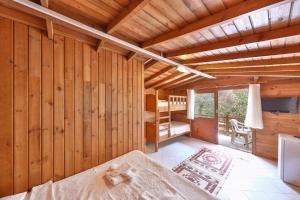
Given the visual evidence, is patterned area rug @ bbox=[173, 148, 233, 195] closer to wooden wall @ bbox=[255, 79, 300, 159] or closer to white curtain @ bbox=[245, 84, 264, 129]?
wooden wall @ bbox=[255, 79, 300, 159]

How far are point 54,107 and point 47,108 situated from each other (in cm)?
7

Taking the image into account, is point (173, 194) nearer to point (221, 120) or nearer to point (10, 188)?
point (10, 188)

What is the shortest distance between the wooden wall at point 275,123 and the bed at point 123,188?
138 inches

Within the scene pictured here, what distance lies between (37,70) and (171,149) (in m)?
3.74

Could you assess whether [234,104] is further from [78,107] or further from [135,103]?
[78,107]

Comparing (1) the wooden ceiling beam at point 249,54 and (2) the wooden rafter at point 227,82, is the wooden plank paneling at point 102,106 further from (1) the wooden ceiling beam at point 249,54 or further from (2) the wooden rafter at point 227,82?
(2) the wooden rafter at point 227,82

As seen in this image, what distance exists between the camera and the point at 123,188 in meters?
1.35

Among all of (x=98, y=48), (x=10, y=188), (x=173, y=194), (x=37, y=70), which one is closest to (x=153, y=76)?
(x=98, y=48)

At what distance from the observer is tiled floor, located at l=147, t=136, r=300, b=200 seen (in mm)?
2213

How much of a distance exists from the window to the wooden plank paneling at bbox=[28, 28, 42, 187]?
4798mm

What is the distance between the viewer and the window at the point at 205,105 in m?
4.88

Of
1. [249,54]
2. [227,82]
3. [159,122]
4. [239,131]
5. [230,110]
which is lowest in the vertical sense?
[239,131]

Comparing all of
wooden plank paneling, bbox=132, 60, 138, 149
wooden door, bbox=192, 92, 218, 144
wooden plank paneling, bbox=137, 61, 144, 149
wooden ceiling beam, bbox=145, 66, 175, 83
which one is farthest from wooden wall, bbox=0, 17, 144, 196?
wooden door, bbox=192, 92, 218, 144

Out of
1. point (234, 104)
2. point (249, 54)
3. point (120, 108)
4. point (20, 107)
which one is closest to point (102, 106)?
point (120, 108)
